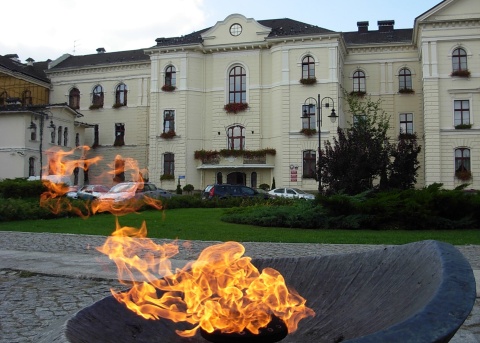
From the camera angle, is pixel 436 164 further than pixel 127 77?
No

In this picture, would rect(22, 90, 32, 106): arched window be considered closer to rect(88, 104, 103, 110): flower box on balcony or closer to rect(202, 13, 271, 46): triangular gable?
rect(88, 104, 103, 110): flower box on balcony

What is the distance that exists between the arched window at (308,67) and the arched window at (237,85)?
18.6 feet

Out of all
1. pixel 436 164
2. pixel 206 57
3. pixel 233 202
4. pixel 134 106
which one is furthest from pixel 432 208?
pixel 134 106

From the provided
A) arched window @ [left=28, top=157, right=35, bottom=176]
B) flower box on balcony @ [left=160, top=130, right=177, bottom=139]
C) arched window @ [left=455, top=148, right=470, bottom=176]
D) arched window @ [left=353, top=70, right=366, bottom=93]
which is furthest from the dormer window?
arched window @ [left=28, top=157, right=35, bottom=176]

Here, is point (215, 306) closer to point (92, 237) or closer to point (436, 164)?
point (92, 237)

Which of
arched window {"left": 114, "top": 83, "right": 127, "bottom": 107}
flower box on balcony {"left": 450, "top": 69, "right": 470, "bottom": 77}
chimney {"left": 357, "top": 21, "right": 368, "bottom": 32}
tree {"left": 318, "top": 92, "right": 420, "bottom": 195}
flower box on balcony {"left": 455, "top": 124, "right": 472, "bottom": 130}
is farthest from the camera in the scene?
arched window {"left": 114, "top": 83, "right": 127, "bottom": 107}

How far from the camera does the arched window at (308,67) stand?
42.9m

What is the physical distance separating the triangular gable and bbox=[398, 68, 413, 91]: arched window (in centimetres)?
1285

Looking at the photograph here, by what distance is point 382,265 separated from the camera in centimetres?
329

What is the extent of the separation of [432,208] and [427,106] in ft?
84.7

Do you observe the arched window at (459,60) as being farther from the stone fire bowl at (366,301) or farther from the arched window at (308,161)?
the stone fire bowl at (366,301)

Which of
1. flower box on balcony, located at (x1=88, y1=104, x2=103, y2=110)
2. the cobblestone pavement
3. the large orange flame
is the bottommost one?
the cobblestone pavement

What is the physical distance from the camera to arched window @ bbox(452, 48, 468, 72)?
4006 centimetres

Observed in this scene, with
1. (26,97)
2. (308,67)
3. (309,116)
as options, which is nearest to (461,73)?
(308,67)
